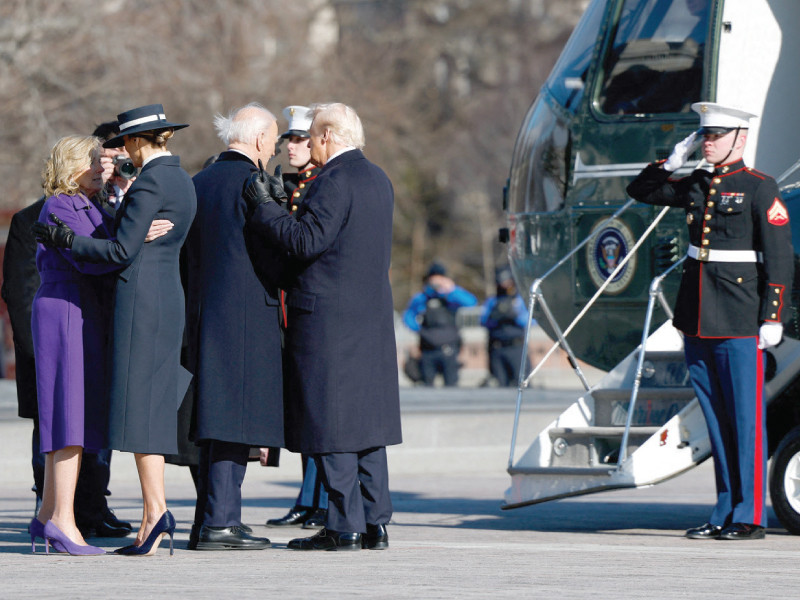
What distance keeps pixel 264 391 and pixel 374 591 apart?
1.48 meters

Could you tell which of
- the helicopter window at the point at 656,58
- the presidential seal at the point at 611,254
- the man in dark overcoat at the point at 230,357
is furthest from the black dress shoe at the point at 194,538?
the helicopter window at the point at 656,58

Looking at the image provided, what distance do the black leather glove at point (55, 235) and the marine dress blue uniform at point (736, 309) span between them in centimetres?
287

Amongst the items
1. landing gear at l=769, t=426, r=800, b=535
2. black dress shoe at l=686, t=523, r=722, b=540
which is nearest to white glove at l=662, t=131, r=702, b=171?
landing gear at l=769, t=426, r=800, b=535

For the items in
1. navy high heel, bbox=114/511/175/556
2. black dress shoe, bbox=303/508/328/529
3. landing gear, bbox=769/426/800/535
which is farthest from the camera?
black dress shoe, bbox=303/508/328/529

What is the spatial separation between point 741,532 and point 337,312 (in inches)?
85.9

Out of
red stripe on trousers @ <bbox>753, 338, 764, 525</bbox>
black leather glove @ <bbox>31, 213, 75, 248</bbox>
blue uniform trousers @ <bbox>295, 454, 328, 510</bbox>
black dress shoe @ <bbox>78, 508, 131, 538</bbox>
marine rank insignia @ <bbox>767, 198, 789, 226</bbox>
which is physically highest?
marine rank insignia @ <bbox>767, 198, 789, 226</bbox>

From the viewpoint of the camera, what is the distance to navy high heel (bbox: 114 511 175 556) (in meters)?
6.89

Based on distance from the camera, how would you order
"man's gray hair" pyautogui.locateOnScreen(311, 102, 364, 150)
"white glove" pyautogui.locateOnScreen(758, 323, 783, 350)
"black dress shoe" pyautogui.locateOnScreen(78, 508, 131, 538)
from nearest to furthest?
"man's gray hair" pyautogui.locateOnScreen(311, 102, 364, 150), "white glove" pyautogui.locateOnScreen(758, 323, 783, 350), "black dress shoe" pyautogui.locateOnScreen(78, 508, 131, 538)

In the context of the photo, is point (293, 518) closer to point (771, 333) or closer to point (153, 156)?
point (153, 156)

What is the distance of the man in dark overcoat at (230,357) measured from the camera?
23.3 ft

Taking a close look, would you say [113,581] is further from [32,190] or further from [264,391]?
[32,190]

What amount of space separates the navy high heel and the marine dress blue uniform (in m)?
2.58

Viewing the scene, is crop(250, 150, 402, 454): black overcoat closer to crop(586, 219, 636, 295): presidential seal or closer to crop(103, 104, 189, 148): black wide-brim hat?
crop(103, 104, 189, 148): black wide-brim hat

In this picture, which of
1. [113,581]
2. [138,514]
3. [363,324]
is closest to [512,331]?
[138,514]
